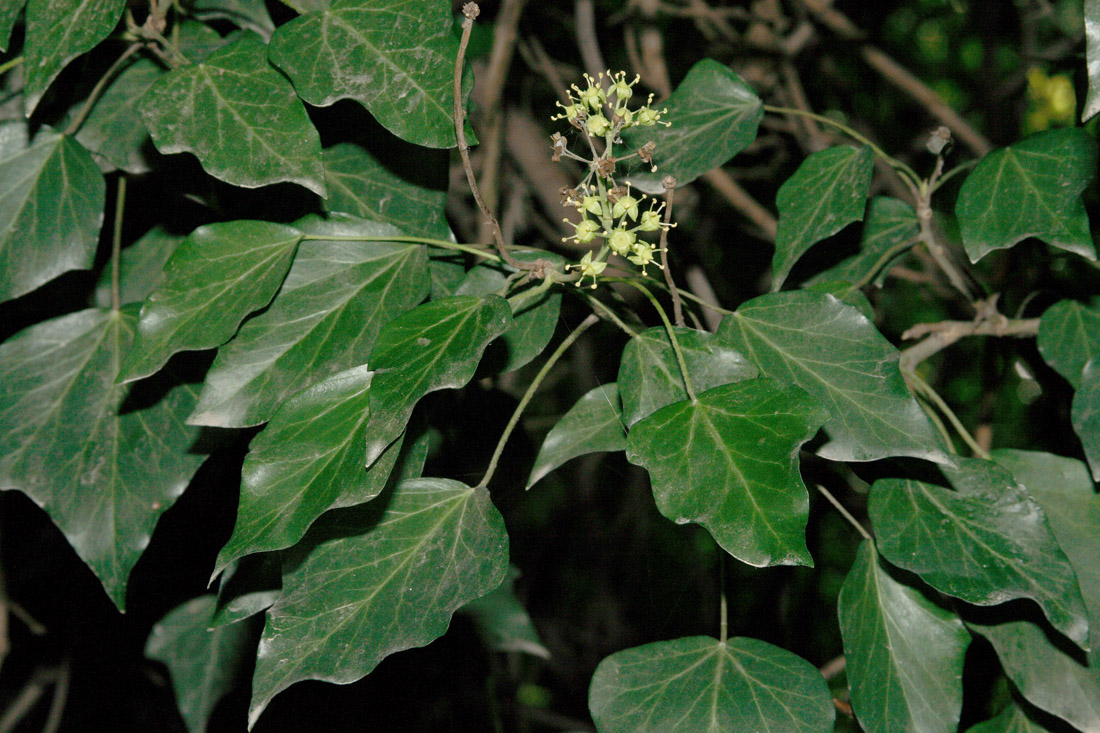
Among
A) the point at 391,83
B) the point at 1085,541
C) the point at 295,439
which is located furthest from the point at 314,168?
the point at 1085,541

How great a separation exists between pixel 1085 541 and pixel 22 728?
1.81 meters

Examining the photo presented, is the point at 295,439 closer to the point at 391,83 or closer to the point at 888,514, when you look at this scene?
the point at 391,83

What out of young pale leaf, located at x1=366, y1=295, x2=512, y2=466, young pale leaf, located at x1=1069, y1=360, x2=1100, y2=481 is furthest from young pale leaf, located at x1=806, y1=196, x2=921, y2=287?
young pale leaf, located at x1=366, y1=295, x2=512, y2=466

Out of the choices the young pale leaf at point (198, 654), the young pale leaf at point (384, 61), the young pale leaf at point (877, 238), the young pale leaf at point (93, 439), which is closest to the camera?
the young pale leaf at point (384, 61)

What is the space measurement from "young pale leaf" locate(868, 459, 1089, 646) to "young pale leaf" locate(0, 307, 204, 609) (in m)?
0.67

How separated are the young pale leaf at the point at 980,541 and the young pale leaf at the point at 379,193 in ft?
1.66

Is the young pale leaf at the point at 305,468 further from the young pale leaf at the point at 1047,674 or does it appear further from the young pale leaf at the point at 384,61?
the young pale leaf at the point at 1047,674

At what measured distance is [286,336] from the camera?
767 mm

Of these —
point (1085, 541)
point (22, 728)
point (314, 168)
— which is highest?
point (314, 168)

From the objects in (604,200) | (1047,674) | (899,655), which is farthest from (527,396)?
(1047,674)

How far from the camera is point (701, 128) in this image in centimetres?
94

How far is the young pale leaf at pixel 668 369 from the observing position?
0.72m

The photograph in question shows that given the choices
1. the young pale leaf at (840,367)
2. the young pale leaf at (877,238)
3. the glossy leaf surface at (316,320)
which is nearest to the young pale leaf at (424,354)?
the glossy leaf surface at (316,320)

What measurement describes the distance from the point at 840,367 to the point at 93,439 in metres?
0.72
